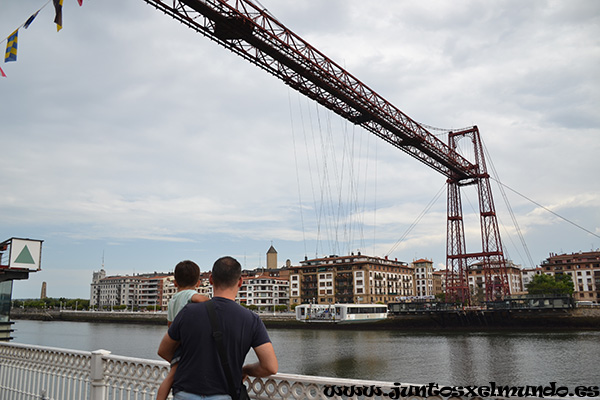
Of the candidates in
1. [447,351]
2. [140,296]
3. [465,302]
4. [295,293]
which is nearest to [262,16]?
[447,351]

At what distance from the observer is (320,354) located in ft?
107

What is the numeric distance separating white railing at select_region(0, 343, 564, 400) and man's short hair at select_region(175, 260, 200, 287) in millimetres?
945

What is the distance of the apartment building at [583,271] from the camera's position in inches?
3497

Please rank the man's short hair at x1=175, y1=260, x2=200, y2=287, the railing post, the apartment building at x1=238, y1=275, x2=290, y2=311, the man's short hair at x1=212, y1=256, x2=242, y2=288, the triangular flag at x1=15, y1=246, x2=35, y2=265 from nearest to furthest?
the man's short hair at x1=212, y1=256, x2=242, y2=288
the man's short hair at x1=175, y1=260, x2=200, y2=287
the railing post
the triangular flag at x1=15, y1=246, x2=35, y2=265
the apartment building at x1=238, y1=275, x2=290, y2=311

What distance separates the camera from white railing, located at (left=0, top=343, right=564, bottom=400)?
350 cm

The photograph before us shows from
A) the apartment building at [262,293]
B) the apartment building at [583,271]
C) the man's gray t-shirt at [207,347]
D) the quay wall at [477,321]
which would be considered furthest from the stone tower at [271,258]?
the man's gray t-shirt at [207,347]

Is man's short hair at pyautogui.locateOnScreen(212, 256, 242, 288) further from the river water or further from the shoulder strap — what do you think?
the river water

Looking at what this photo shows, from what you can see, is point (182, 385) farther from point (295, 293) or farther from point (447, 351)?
point (295, 293)

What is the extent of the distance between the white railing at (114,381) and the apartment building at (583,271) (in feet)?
332

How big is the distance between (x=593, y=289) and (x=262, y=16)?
3627 inches

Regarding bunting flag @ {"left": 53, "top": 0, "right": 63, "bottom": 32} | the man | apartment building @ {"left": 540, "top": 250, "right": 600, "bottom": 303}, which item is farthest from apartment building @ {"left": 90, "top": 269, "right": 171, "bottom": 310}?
the man

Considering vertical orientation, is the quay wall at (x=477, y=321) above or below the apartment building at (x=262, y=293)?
below

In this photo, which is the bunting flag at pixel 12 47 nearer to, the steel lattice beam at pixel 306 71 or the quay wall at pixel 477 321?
the steel lattice beam at pixel 306 71

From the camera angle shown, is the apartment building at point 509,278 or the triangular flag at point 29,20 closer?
the triangular flag at point 29,20
